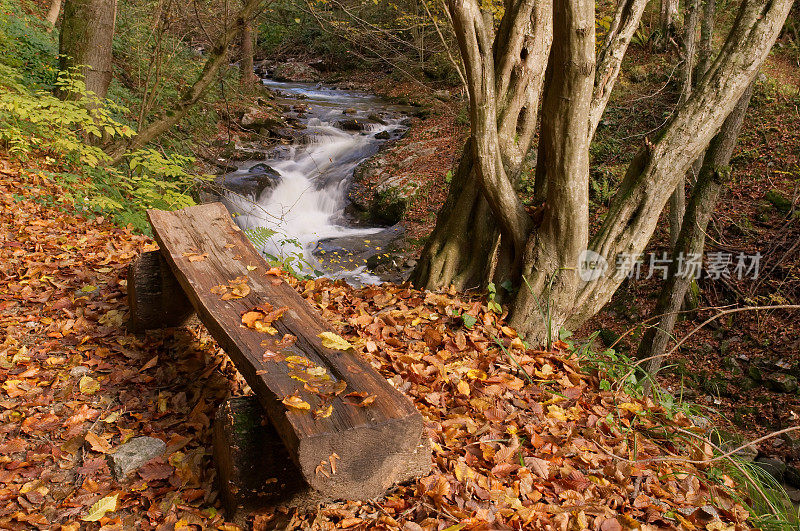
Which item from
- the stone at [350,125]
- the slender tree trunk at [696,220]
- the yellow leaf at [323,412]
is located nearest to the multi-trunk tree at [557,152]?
the yellow leaf at [323,412]

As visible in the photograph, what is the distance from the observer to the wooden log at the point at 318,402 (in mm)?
1893

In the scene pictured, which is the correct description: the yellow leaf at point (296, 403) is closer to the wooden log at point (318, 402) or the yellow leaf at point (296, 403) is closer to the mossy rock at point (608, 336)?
the wooden log at point (318, 402)

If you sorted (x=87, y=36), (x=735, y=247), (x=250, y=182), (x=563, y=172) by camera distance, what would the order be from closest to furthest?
1. (x=563, y=172)
2. (x=87, y=36)
3. (x=735, y=247)
4. (x=250, y=182)

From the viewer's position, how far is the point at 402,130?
1539 centimetres

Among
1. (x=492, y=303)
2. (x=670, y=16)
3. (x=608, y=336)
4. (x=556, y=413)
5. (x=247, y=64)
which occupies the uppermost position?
(x=670, y=16)

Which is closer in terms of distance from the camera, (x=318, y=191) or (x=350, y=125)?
(x=318, y=191)

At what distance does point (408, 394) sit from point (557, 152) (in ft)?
6.21

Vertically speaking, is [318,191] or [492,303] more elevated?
[492,303]

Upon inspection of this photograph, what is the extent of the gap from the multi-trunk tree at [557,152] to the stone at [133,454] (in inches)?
93.4

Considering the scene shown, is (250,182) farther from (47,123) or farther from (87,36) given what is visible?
(47,123)

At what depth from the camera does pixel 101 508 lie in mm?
2262

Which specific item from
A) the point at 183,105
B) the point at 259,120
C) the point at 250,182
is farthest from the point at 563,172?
the point at 259,120

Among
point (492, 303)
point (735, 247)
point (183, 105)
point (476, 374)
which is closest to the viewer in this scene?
point (476, 374)

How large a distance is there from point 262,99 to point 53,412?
14.2 m
